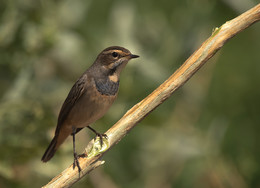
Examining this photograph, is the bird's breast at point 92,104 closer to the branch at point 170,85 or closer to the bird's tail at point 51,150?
the bird's tail at point 51,150

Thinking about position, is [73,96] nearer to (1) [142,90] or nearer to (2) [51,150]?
(2) [51,150]

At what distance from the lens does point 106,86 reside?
5.77 metres

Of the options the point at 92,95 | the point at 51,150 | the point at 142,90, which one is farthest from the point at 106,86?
the point at 142,90

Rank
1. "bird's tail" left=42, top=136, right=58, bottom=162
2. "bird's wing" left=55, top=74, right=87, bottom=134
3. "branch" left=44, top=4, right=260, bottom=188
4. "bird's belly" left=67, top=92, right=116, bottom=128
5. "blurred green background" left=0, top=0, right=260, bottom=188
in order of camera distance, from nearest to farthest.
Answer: "branch" left=44, top=4, right=260, bottom=188 < "bird's belly" left=67, top=92, right=116, bottom=128 < "bird's wing" left=55, top=74, right=87, bottom=134 < "bird's tail" left=42, top=136, right=58, bottom=162 < "blurred green background" left=0, top=0, right=260, bottom=188

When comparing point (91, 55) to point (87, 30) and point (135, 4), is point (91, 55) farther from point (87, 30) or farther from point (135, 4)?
point (135, 4)

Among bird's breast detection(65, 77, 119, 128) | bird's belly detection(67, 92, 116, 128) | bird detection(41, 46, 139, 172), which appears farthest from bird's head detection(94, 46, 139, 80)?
bird's belly detection(67, 92, 116, 128)

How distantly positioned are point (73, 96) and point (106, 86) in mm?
454

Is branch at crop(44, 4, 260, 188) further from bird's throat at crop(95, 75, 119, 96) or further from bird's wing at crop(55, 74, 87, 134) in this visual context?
bird's wing at crop(55, 74, 87, 134)

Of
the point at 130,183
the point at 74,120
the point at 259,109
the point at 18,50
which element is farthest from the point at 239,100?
the point at 18,50

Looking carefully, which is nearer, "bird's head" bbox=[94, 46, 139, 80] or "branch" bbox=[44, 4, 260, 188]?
"branch" bbox=[44, 4, 260, 188]

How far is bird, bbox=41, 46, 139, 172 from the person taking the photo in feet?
18.7

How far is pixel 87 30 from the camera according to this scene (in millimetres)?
7125

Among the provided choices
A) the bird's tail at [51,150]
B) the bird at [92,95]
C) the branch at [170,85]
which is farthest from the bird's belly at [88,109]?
the branch at [170,85]

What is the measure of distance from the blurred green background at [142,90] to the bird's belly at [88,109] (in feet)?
1.32
